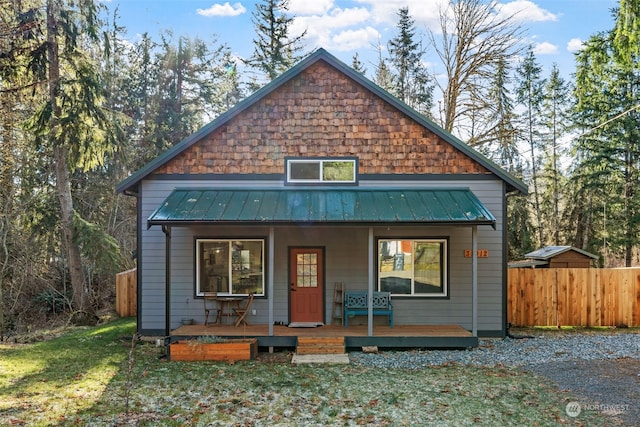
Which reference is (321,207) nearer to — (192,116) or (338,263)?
(338,263)

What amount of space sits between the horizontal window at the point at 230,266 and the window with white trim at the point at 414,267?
2741mm

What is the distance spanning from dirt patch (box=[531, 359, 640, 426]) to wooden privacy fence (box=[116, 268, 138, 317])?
10.6 m

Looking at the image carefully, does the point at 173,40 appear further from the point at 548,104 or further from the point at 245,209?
the point at 548,104

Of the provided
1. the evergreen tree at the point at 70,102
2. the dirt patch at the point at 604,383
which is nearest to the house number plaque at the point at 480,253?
the dirt patch at the point at 604,383

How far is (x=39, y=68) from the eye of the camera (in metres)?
11.4

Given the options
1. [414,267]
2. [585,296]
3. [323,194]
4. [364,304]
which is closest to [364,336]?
[364,304]

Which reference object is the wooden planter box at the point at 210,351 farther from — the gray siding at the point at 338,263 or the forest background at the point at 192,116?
the forest background at the point at 192,116

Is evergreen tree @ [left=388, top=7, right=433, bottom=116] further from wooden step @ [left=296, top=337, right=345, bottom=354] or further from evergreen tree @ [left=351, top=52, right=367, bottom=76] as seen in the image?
wooden step @ [left=296, top=337, right=345, bottom=354]

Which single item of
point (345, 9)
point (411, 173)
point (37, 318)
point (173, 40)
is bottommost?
point (37, 318)

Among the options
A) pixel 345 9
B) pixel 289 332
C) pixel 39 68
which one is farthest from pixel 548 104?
pixel 39 68

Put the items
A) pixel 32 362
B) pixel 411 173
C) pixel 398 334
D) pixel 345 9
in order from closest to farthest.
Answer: pixel 32 362
pixel 398 334
pixel 411 173
pixel 345 9

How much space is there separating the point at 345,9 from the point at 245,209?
926 centimetres

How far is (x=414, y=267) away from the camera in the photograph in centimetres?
1016

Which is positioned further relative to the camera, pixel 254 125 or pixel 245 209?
pixel 254 125
